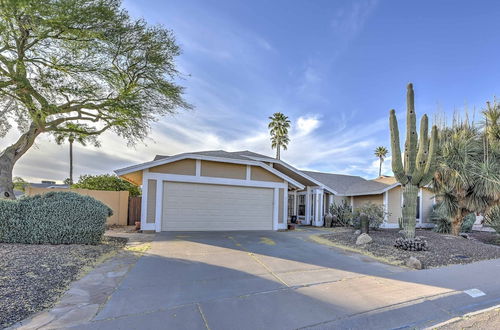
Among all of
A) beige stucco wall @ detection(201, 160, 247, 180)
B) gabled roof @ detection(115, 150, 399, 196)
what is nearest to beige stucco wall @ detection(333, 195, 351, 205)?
gabled roof @ detection(115, 150, 399, 196)

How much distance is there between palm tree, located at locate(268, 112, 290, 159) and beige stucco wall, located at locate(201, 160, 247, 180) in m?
18.4

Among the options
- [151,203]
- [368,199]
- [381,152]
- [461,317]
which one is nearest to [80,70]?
[151,203]

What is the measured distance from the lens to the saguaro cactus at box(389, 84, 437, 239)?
26.9 ft

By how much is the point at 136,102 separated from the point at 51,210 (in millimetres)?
5584

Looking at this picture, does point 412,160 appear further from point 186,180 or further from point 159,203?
point 159,203

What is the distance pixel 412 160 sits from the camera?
27.5 feet

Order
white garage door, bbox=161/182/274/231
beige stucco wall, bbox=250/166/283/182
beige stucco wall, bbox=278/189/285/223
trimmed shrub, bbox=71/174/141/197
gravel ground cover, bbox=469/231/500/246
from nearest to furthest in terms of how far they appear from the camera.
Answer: gravel ground cover, bbox=469/231/500/246 < white garage door, bbox=161/182/274/231 < beige stucco wall, bbox=250/166/283/182 < beige stucco wall, bbox=278/189/285/223 < trimmed shrub, bbox=71/174/141/197

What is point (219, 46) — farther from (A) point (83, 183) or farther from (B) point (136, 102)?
(A) point (83, 183)

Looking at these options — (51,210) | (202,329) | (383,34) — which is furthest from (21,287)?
(383,34)

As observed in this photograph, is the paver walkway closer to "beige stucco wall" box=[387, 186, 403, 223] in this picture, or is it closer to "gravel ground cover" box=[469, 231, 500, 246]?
"gravel ground cover" box=[469, 231, 500, 246]

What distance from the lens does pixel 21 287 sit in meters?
3.91

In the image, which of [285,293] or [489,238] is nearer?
[285,293]

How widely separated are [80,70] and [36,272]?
8.07 metres

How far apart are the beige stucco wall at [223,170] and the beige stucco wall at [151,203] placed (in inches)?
86.8
